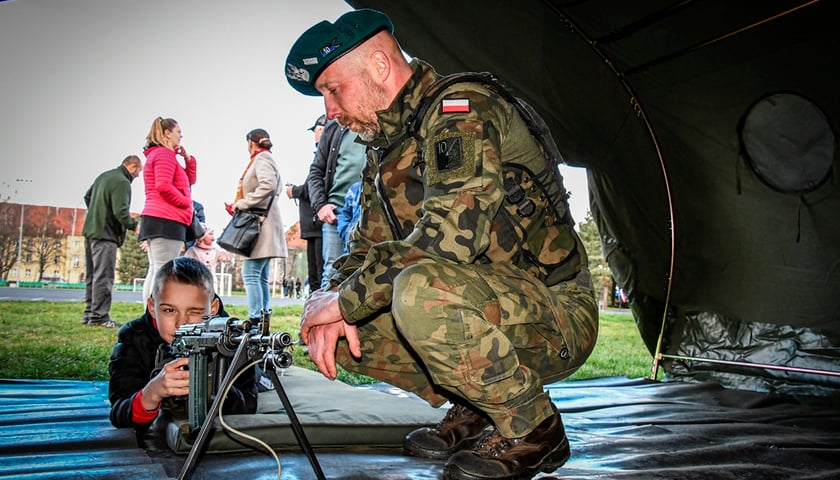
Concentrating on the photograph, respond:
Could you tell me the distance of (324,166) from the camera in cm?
405

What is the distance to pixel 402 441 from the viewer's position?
199cm

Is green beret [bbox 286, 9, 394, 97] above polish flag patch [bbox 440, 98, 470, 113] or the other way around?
above

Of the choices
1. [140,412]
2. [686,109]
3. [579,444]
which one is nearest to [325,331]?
[140,412]

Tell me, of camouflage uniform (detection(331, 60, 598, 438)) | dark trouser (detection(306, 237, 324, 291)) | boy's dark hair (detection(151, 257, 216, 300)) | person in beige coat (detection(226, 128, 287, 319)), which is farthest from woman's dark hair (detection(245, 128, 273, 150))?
camouflage uniform (detection(331, 60, 598, 438))

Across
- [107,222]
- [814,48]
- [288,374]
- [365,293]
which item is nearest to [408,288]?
[365,293]

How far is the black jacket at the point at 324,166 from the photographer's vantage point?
13.0 feet

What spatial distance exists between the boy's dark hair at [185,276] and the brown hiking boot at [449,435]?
34.6 inches

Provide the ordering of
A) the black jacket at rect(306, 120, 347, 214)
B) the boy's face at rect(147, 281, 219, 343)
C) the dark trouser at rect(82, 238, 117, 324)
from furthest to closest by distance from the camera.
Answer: the dark trouser at rect(82, 238, 117, 324) → the black jacket at rect(306, 120, 347, 214) → the boy's face at rect(147, 281, 219, 343)

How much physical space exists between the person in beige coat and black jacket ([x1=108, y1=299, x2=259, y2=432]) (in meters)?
1.93

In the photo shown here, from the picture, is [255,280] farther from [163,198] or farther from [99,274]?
[99,274]

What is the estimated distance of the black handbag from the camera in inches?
163

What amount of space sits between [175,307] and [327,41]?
40.7 inches

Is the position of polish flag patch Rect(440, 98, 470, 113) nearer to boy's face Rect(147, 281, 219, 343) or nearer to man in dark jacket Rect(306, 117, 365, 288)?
boy's face Rect(147, 281, 219, 343)

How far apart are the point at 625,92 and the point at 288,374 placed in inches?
92.5
